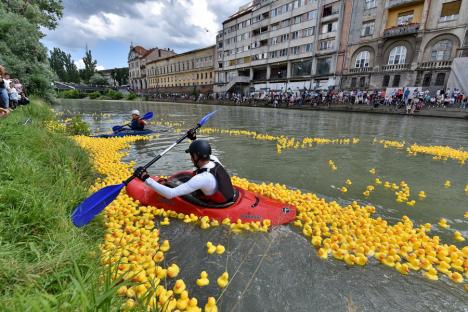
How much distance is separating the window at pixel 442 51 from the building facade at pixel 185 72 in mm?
43259

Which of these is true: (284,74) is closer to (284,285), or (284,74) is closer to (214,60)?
(214,60)

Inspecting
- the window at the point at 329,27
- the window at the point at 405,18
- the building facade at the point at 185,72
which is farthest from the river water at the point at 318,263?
the building facade at the point at 185,72

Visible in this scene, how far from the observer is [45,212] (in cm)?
264

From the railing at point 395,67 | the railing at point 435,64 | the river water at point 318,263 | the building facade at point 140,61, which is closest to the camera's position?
the river water at point 318,263

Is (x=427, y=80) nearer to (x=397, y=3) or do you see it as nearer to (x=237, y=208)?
(x=397, y=3)

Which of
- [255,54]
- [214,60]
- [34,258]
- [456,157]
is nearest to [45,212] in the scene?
[34,258]

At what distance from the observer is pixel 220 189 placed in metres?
3.73

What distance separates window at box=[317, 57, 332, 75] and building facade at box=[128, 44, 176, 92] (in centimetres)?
6340

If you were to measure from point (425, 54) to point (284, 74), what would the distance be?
21379mm

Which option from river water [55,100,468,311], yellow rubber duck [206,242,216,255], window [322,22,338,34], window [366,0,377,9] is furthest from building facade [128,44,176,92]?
yellow rubber duck [206,242,216,255]

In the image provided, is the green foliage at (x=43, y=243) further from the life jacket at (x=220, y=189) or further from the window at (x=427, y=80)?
the window at (x=427, y=80)

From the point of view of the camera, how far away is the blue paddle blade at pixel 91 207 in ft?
9.50

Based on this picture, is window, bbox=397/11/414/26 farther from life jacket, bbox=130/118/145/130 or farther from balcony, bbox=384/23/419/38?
life jacket, bbox=130/118/145/130

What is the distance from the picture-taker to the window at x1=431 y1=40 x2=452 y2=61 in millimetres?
26844
